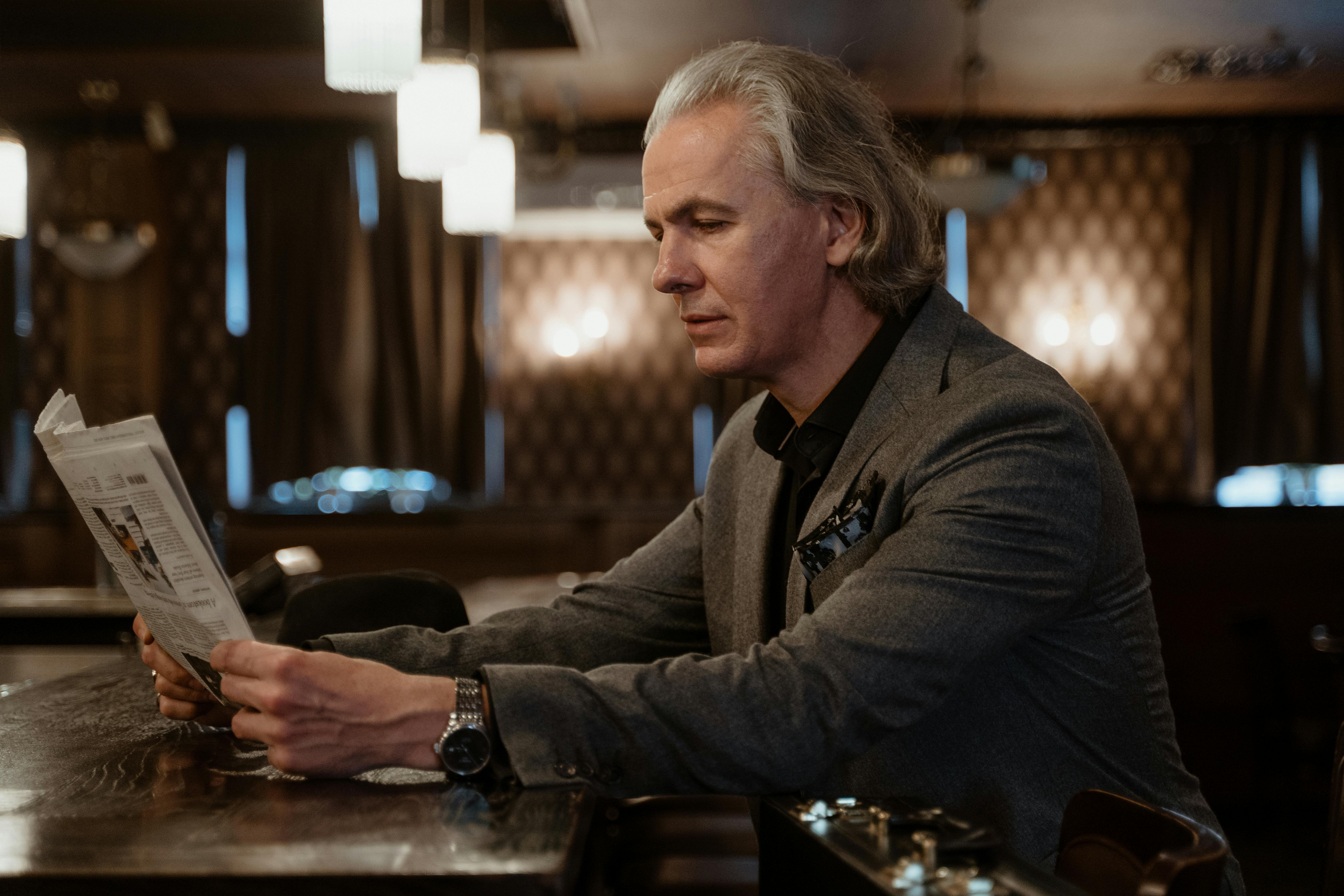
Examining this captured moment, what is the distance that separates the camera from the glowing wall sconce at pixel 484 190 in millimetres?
3666

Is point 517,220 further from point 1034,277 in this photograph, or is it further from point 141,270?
point 1034,277

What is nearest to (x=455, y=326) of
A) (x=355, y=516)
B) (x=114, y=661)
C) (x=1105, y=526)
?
(x=355, y=516)

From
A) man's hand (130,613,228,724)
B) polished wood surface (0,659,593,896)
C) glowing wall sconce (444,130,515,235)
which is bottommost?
polished wood surface (0,659,593,896)

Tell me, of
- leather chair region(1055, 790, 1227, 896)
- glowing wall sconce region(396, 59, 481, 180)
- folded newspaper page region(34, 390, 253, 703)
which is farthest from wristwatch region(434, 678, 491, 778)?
glowing wall sconce region(396, 59, 481, 180)

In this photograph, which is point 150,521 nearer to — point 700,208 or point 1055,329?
point 700,208

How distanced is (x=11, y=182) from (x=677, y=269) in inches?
128

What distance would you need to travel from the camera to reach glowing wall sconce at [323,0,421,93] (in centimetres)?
239

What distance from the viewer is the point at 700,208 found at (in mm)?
1333

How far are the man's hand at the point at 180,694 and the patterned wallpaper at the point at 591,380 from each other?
5.37m

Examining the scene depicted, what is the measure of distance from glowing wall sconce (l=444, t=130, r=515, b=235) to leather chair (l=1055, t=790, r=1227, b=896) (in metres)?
3.07

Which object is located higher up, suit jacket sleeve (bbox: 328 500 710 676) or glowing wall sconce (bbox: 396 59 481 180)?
glowing wall sconce (bbox: 396 59 481 180)

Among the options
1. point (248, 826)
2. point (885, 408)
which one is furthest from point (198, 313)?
point (248, 826)

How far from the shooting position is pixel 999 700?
1162 mm

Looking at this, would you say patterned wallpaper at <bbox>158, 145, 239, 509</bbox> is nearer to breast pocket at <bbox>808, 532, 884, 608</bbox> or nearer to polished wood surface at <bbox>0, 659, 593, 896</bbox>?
polished wood surface at <bbox>0, 659, 593, 896</bbox>
